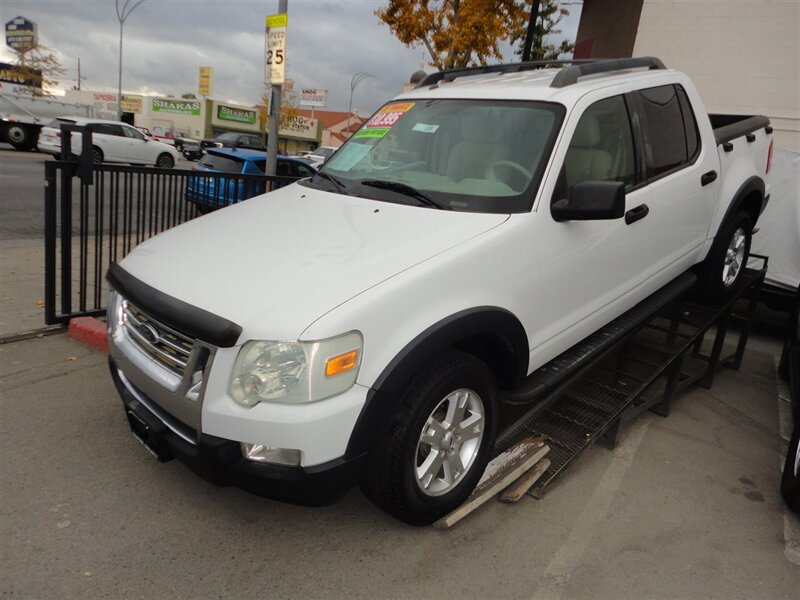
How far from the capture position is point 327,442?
2236mm

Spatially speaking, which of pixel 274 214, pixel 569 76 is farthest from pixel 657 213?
pixel 274 214

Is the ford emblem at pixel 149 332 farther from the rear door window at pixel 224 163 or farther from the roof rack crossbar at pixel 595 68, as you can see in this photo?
the rear door window at pixel 224 163

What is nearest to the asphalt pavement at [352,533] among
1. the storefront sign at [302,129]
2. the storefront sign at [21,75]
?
the storefront sign at [21,75]

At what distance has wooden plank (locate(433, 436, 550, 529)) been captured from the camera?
9.41ft

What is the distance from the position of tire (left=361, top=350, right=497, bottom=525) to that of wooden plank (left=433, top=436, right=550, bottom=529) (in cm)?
5

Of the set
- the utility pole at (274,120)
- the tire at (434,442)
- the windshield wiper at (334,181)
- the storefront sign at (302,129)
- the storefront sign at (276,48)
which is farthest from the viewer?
the storefront sign at (302,129)

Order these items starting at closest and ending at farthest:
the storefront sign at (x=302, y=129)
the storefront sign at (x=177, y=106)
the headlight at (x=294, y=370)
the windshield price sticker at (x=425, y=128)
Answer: the headlight at (x=294, y=370), the windshield price sticker at (x=425, y=128), the storefront sign at (x=177, y=106), the storefront sign at (x=302, y=129)

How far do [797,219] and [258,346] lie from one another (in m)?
6.23

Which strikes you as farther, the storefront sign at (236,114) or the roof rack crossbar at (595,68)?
the storefront sign at (236,114)

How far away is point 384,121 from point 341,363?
7.00 ft

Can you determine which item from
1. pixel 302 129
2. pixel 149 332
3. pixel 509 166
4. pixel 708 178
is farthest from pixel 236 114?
pixel 149 332

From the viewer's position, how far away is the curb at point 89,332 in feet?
15.0

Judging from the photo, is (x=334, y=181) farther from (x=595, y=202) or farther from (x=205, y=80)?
(x=205, y=80)

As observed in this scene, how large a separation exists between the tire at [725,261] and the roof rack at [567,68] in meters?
1.35
